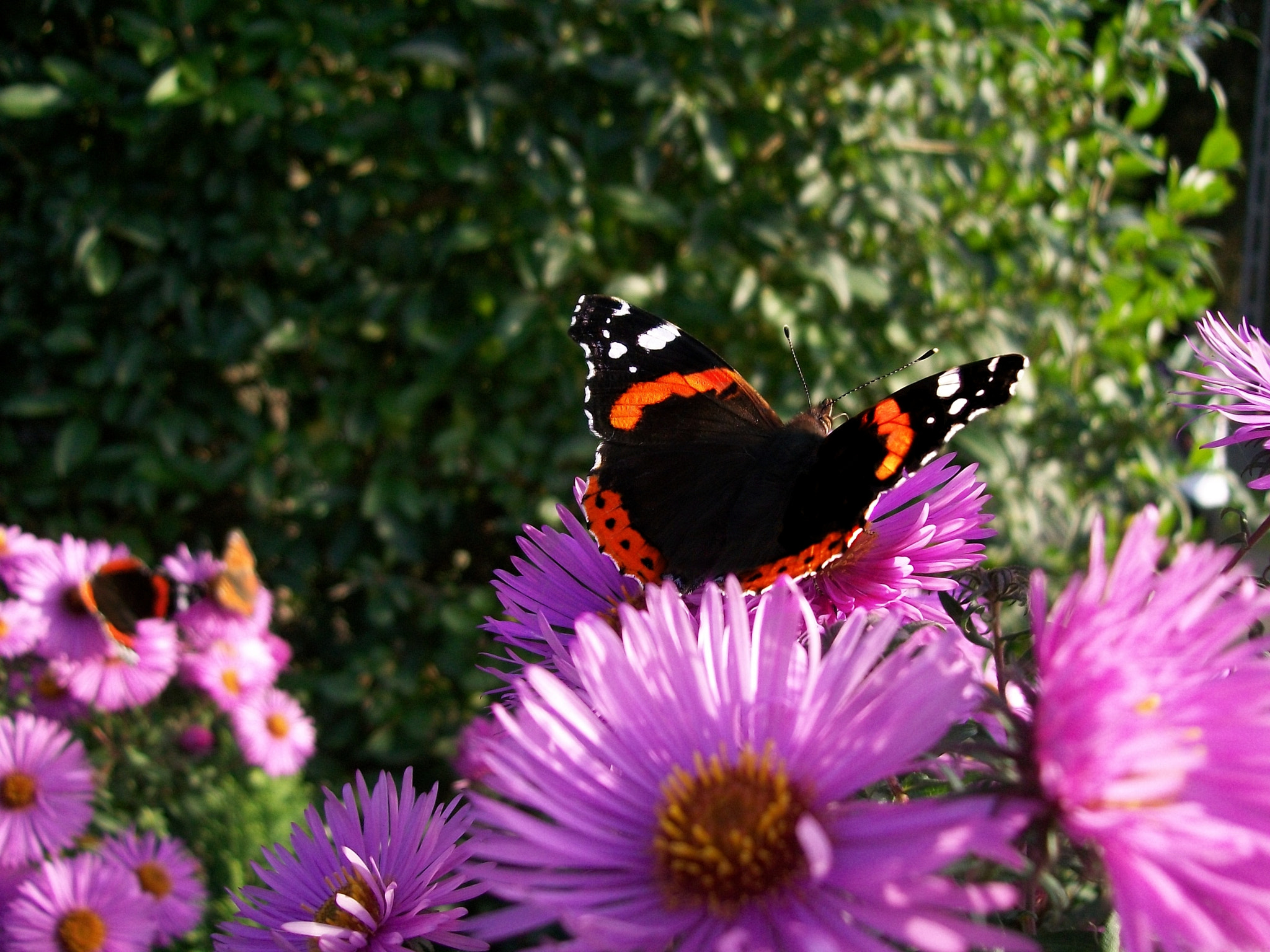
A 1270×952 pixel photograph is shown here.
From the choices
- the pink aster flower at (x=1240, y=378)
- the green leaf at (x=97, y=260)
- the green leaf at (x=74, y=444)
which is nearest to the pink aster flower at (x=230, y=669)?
the green leaf at (x=74, y=444)

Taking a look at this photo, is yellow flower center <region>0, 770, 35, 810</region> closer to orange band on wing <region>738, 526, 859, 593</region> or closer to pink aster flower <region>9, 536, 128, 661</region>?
pink aster flower <region>9, 536, 128, 661</region>

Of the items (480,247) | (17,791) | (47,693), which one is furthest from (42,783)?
(480,247)

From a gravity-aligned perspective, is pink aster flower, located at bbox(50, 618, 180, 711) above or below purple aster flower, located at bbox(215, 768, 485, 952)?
above

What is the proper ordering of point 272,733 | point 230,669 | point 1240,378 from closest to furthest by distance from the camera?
1. point 1240,378
2. point 230,669
3. point 272,733

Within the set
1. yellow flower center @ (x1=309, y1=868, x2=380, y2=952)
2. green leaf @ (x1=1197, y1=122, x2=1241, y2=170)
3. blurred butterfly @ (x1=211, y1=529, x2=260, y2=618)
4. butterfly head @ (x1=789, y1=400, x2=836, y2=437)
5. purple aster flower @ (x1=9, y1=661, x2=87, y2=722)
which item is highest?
green leaf @ (x1=1197, y1=122, x2=1241, y2=170)

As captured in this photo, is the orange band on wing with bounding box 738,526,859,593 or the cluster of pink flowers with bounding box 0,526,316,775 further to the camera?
the cluster of pink flowers with bounding box 0,526,316,775

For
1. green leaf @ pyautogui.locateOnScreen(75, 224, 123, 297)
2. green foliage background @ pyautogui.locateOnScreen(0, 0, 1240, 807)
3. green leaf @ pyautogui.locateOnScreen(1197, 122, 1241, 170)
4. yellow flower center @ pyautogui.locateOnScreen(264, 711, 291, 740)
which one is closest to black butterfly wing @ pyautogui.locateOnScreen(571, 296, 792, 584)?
green foliage background @ pyautogui.locateOnScreen(0, 0, 1240, 807)

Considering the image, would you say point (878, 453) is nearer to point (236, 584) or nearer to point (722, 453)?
point (722, 453)

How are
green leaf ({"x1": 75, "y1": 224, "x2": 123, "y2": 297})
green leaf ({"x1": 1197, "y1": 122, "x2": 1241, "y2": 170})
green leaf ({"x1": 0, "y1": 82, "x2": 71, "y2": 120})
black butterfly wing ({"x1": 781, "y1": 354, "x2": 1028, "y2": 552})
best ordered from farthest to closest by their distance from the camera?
green leaf ({"x1": 1197, "y1": 122, "x2": 1241, "y2": 170}) → green leaf ({"x1": 75, "y1": 224, "x2": 123, "y2": 297}) → green leaf ({"x1": 0, "y1": 82, "x2": 71, "y2": 120}) → black butterfly wing ({"x1": 781, "y1": 354, "x2": 1028, "y2": 552})
